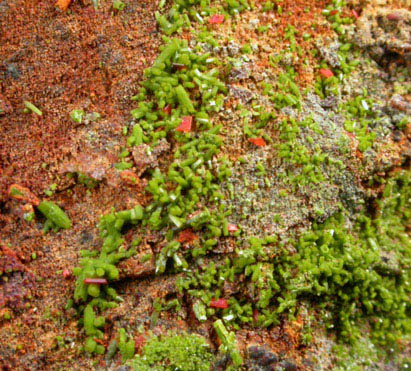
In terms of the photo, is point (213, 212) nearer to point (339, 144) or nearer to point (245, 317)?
point (245, 317)

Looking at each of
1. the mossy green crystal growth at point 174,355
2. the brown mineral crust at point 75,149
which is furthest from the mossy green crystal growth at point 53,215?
the mossy green crystal growth at point 174,355

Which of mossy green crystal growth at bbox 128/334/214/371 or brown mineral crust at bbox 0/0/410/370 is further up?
brown mineral crust at bbox 0/0/410/370

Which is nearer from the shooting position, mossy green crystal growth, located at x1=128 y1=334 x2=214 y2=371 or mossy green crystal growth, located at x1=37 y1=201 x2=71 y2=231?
mossy green crystal growth, located at x1=128 y1=334 x2=214 y2=371

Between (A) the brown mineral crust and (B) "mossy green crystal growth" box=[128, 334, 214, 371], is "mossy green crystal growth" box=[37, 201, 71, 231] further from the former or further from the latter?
(B) "mossy green crystal growth" box=[128, 334, 214, 371]

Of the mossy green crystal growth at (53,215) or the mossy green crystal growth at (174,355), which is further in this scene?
the mossy green crystal growth at (53,215)

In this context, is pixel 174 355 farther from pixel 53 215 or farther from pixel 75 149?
pixel 75 149

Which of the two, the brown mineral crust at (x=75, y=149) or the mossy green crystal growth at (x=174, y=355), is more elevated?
the brown mineral crust at (x=75, y=149)

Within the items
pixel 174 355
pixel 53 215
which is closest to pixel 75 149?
pixel 53 215

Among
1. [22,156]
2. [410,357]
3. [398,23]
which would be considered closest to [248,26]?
[398,23]

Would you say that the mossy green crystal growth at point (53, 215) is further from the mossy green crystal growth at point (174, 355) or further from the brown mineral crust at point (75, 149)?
the mossy green crystal growth at point (174, 355)

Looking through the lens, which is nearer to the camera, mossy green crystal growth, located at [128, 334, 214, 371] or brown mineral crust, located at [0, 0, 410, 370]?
mossy green crystal growth, located at [128, 334, 214, 371]

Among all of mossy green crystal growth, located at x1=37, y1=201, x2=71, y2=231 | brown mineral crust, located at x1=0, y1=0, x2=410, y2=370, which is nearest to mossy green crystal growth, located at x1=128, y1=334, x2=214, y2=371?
brown mineral crust, located at x1=0, y1=0, x2=410, y2=370
